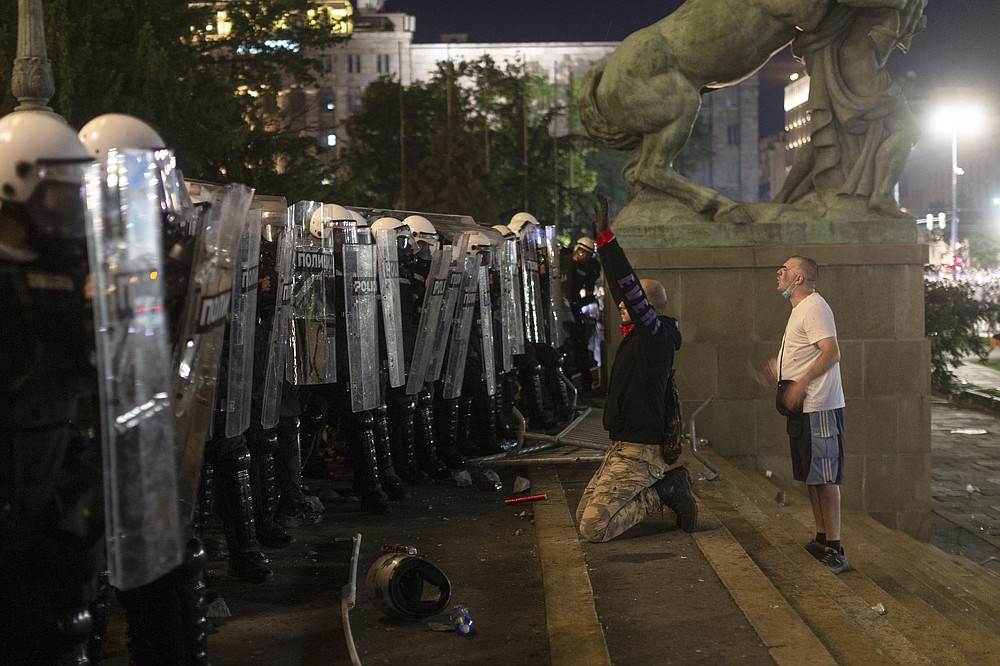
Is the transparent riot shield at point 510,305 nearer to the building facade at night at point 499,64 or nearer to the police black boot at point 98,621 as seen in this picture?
the police black boot at point 98,621

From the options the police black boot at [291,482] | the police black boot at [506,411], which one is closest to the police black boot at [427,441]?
the police black boot at [506,411]

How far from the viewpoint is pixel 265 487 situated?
20.3 feet

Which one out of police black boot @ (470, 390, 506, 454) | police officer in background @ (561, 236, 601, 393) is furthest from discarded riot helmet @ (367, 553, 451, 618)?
police officer in background @ (561, 236, 601, 393)

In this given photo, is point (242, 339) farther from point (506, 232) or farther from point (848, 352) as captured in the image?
point (848, 352)

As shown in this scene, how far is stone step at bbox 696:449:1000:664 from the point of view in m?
4.64

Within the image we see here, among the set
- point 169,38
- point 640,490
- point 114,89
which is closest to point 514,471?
point 640,490

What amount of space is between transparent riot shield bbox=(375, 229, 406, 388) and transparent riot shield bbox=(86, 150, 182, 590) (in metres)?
4.26

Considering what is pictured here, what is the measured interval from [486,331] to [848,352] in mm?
3190

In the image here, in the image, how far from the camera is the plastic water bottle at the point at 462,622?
4.57m

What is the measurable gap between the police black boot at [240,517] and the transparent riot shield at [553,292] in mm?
5440

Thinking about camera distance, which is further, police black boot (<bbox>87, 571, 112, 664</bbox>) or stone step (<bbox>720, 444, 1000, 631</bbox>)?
stone step (<bbox>720, 444, 1000, 631</bbox>)

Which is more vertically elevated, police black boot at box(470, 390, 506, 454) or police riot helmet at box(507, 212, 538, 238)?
police riot helmet at box(507, 212, 538, 238)

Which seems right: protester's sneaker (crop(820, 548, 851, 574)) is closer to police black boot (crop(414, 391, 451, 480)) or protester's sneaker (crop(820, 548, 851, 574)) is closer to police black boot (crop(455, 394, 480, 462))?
police black boot (crop(414, 391, 451, 480))

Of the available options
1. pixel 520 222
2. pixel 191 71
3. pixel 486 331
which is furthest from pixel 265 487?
pixel 191 71
